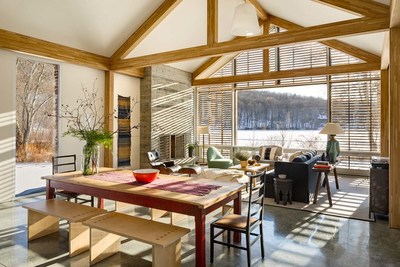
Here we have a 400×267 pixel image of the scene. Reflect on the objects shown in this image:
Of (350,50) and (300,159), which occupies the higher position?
(350,50)

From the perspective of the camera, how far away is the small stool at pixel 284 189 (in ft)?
15.9

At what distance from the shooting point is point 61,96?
6.06m

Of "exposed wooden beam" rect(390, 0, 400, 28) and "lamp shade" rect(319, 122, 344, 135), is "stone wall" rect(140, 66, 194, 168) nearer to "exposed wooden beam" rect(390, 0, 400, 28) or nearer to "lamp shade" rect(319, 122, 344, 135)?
"lamp shade" rect(319, 122, 344, 135)

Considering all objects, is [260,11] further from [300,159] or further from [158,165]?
[158,165]

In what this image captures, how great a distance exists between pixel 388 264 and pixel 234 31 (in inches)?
152

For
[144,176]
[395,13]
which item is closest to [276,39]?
[395,13]

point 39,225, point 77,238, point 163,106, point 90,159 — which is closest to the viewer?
point 77,238

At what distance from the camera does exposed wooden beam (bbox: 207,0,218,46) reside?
571 cm

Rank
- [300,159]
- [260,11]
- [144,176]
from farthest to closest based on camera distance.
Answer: [260,11], [300,159], [144,176]

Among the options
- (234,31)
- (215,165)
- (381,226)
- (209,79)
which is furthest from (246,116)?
(381,226)

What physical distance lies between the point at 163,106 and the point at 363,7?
18.3 feet

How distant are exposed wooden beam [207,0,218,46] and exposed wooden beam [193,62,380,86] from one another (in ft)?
10.9

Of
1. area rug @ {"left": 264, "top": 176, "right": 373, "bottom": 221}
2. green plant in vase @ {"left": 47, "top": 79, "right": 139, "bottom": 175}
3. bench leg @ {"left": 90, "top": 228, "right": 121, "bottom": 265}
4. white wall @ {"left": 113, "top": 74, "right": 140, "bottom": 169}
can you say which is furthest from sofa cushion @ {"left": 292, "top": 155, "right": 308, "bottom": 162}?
white wall @ {"left": 113, "top": 74, "right": 140, "bottom": 169}

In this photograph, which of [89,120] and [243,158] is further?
[89,120]
